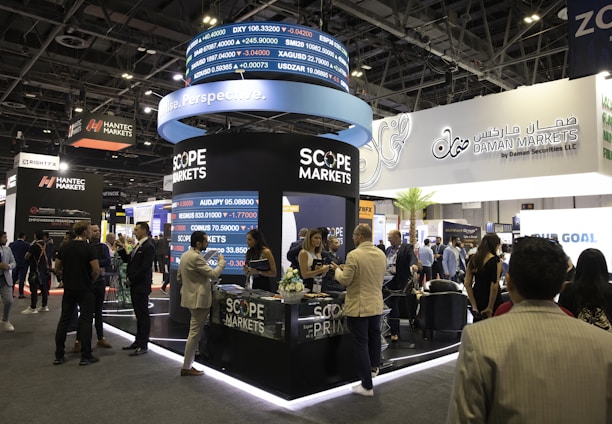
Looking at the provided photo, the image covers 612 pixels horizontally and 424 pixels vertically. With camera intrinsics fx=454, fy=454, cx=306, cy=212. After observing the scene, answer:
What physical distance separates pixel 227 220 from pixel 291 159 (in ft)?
4.10

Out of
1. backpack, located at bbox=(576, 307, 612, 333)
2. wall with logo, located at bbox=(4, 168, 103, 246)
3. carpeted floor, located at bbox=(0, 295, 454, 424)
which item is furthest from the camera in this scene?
wall with logo, located at bbox=(4, 168, 103, 246)

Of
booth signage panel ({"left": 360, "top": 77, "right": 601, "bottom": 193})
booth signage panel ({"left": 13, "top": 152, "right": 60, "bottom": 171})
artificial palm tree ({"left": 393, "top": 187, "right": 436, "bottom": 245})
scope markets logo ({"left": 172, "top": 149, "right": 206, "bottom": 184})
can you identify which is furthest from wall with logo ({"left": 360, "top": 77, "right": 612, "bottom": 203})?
booth signage panel ({"left": 13, "top": 152, "right": 60, "bottom": 171})

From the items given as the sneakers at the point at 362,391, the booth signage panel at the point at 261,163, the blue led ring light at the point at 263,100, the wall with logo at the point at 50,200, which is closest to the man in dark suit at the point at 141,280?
the booth signage panel at the point at 261,163

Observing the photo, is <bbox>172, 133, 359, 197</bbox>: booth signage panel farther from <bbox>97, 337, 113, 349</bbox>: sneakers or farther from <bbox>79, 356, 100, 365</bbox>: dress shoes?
<bbox>79, 356, 100, 365</bbox>: dress shoes

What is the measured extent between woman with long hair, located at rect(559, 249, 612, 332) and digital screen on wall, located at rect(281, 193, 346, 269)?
23.5 feet

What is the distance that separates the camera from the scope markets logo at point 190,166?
21.8 feet

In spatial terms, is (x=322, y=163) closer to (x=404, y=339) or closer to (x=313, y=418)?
(x=404, y=339)

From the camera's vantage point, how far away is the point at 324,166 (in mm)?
6738

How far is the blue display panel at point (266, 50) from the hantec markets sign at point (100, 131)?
5.09 metres

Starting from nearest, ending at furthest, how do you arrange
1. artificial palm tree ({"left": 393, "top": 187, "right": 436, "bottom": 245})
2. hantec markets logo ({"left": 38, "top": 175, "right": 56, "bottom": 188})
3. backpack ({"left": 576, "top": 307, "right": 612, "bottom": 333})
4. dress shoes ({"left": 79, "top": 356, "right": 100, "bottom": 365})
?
backpack ({"left": 576, "top": 307, "right": 612, "bottom": 333}), dress shoes ({"left": 79, "top": 356, "right": 100, "bottom": 365}), artificial palm tree ({"left": 393, "top": 187, "right": 436, "bottom": 245}), hantec markets logo ({"left": 38, "top": 175, "right": 56, "bottom": 188})

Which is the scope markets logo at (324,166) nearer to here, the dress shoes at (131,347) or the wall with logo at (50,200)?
the dress shoes at (131,347)

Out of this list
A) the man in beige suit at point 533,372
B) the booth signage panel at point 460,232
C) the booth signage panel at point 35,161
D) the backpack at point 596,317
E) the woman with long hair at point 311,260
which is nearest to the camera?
the man in beige suit at point 533,372

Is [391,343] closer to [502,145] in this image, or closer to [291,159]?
[291,159]

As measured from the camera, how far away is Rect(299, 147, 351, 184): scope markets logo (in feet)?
21.5
